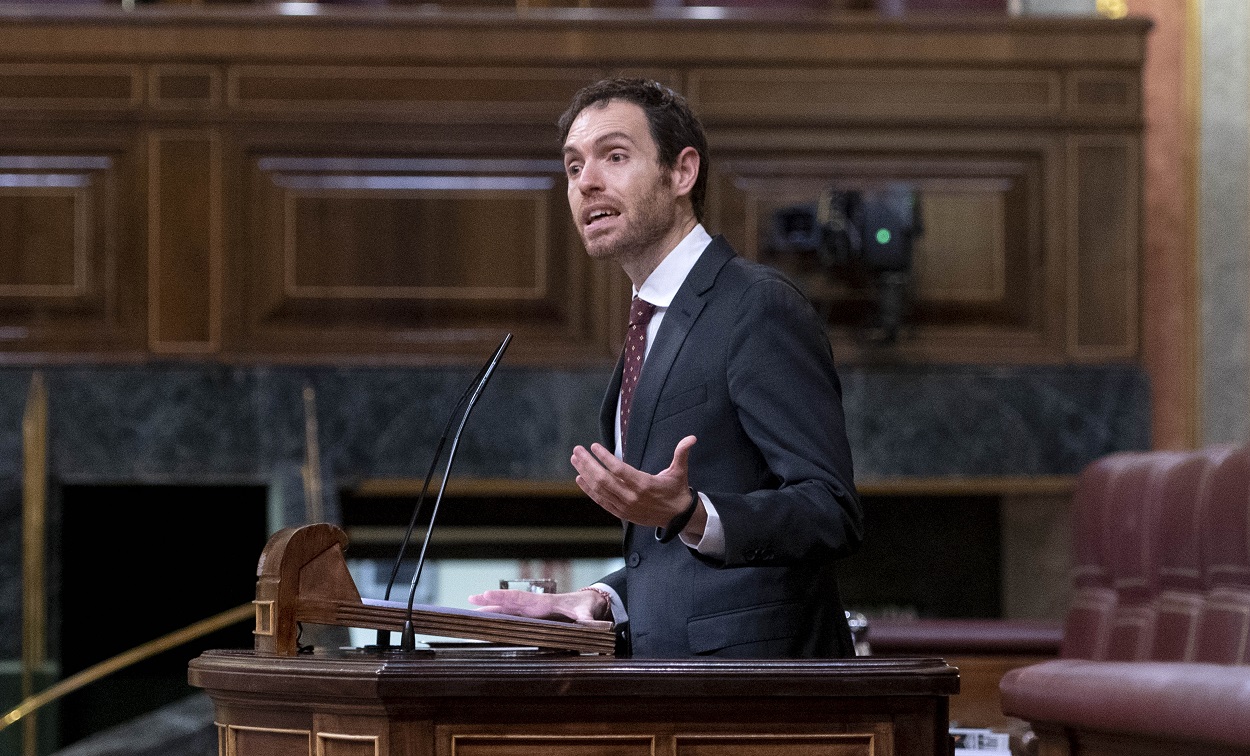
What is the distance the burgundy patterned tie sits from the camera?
193 centimetres

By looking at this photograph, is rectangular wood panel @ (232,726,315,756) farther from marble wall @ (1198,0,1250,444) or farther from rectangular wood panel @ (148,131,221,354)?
marble wall @ (1198,0,1250,444)

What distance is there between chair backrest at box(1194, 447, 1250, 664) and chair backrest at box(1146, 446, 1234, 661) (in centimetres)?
2

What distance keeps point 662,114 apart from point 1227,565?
1.70 m

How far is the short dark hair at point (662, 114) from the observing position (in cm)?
195

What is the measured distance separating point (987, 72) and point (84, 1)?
271cm

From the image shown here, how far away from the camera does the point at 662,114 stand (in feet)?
6.41

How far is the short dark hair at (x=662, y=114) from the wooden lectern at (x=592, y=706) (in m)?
0.70

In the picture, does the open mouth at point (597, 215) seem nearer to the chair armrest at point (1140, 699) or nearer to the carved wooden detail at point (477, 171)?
the chair armrest at point (1140, 699)

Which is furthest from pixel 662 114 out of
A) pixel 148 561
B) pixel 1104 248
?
pixel 148 561

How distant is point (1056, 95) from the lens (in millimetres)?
4758

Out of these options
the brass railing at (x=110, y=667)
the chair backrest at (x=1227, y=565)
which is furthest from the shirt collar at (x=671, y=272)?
the brass railing at (x=110, y=667)

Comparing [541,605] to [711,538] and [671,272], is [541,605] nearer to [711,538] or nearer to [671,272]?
[711,538]

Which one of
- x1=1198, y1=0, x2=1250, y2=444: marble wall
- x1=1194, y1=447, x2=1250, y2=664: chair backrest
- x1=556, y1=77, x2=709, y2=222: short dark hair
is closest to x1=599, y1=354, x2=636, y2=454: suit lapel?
x1=556, y1=77, x2=709, y2=222: short dark hair

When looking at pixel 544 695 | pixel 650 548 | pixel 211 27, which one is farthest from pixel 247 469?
pixel 544 695
